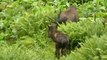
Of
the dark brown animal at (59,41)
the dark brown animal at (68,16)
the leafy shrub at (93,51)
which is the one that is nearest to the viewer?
the leafy shrub at (93,51)

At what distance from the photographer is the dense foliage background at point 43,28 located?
290 inches

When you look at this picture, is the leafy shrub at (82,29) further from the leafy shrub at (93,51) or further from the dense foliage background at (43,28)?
the leafy shrub at (93,51)

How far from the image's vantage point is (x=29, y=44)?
9586 mm

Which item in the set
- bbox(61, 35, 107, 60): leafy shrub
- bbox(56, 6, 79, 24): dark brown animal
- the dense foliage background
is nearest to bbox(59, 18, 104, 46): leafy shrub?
the dense foliage background

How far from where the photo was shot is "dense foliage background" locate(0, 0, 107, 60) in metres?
7.36

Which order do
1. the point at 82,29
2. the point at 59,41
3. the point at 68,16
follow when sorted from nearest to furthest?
the point at 59,41, the point at 82,29, the point at 68,16

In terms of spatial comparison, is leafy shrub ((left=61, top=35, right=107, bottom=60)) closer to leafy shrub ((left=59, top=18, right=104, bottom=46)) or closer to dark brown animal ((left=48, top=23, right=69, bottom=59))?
dark brown animal ((left=48, top=23, right=69, bottom=59))

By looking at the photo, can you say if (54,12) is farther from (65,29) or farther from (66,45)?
(66,45)

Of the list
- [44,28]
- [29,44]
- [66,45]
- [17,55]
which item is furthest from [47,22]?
[17,55]

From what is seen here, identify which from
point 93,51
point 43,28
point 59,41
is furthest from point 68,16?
point 93,51

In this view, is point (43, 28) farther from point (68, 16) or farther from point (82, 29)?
point (82, 29)

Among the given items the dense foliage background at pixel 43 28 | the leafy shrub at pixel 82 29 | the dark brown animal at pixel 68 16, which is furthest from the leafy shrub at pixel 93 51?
the dark brown animal at pixel 68 16

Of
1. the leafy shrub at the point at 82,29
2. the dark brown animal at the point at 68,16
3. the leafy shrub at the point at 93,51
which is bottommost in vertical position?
the leafy shrub at the point at 82,29

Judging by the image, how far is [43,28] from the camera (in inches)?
404
